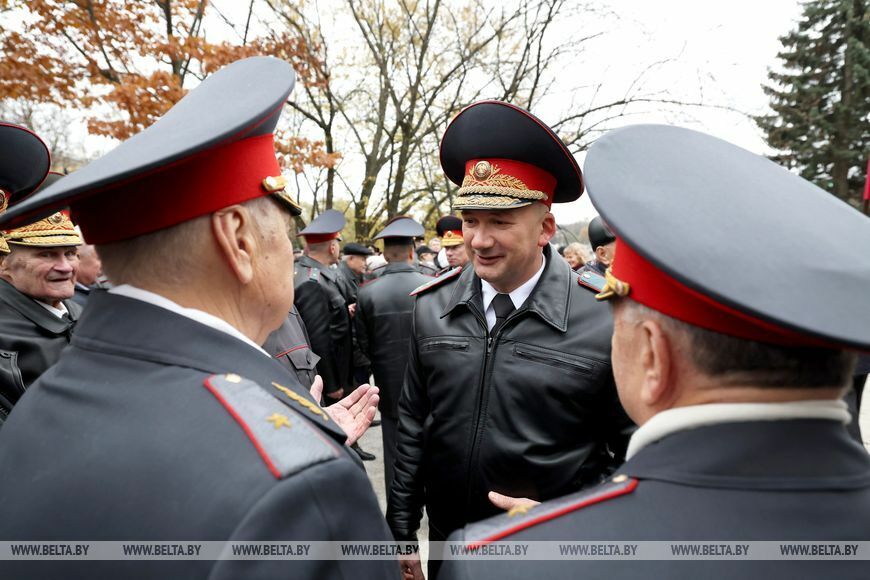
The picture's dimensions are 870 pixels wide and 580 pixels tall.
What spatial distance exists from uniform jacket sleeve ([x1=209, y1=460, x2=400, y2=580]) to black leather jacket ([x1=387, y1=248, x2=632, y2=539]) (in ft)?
4.05

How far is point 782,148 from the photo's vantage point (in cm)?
2323

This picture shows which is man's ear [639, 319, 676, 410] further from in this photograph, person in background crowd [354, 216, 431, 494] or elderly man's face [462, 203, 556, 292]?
person in background crowd [354, 216, 431, 494]

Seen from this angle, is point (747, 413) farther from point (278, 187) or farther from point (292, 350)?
point (292, 350)

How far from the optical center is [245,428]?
98cm

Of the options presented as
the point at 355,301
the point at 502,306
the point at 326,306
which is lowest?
the point at 355,301

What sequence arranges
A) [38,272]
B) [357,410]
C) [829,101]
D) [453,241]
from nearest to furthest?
[357,410] < [38,272] < [453,241] < [829,101]

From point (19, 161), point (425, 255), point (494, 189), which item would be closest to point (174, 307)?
point (494, 189)

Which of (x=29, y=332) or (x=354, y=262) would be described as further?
(x=354, y=262)

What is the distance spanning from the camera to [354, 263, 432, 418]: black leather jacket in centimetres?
527

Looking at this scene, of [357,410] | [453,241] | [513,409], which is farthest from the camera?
[453,241]

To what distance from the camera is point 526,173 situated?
2555 millimetres

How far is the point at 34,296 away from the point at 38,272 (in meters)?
0.14

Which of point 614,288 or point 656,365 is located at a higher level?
point 614,288

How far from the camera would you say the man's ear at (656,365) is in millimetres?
1059
